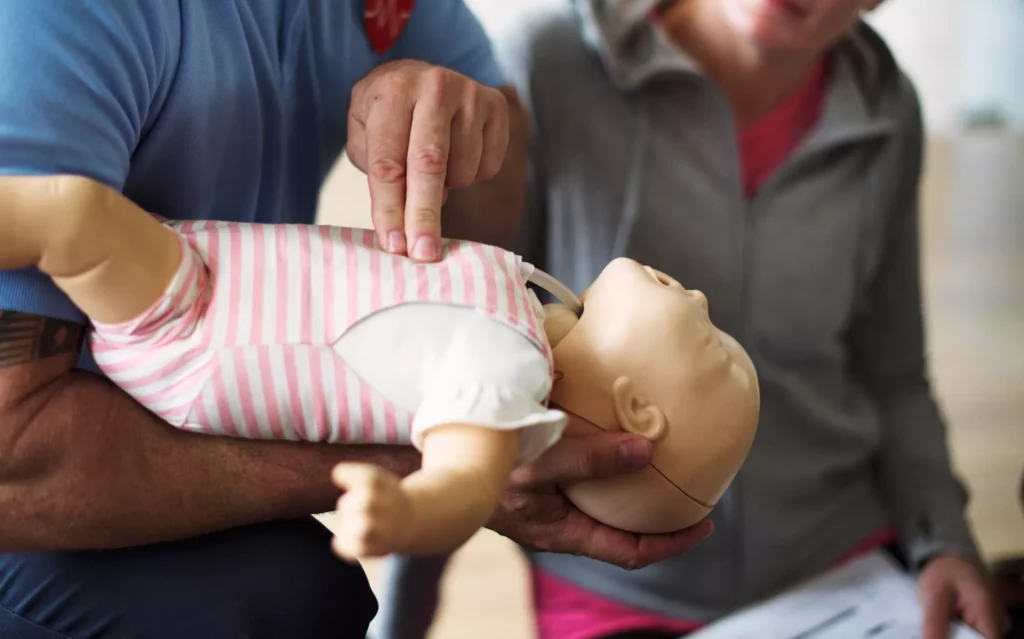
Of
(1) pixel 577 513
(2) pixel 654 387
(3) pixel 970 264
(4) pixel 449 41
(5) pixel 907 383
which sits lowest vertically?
(3) pixel 970 264

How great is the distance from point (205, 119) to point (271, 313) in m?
0.17

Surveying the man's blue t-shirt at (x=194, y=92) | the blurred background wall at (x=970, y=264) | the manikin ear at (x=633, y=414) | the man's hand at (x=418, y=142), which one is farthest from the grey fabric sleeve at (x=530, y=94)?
the manikin ear at (x=633, y=414)

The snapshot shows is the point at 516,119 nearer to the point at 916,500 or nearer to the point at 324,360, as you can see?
the point at 324,360

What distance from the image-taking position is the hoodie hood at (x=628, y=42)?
0.90 m

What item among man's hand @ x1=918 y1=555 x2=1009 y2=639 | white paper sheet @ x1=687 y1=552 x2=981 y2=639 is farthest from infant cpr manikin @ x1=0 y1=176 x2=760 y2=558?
man's hand @ x1=918 y1=555 x2=1009 y2=639

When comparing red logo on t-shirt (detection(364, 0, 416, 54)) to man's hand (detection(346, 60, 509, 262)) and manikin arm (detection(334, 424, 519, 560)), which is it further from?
manikin arm (detection(334, 424, 519, 560))

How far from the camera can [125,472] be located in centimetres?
55

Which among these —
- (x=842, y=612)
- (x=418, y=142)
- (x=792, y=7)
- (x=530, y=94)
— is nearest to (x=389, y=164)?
(x=418, y=142)

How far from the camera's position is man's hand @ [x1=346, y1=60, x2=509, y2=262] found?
1.78 feet

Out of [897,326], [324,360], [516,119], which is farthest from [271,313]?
[897,326]

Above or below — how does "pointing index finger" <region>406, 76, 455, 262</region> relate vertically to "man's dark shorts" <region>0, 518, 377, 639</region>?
above

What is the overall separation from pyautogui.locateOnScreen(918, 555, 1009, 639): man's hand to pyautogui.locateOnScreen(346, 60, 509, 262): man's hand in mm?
663

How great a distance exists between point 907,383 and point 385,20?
0.75m

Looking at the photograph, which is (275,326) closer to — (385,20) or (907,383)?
(385,20)
